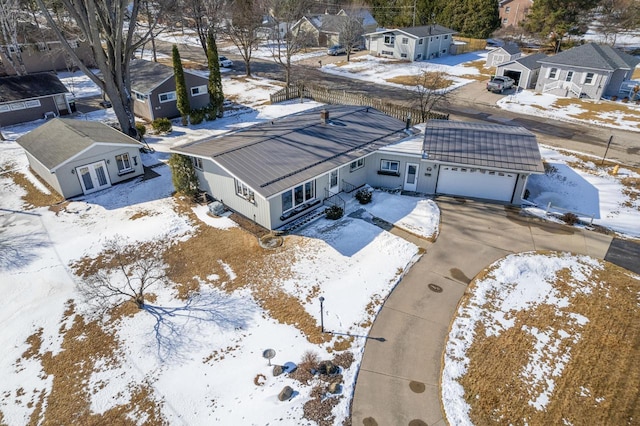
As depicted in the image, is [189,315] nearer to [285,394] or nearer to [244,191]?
Result: [285,394]

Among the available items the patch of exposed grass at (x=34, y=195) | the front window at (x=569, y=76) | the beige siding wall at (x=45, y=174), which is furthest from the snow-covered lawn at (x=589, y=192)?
the patch of exposed grass at (x=34, y=195)

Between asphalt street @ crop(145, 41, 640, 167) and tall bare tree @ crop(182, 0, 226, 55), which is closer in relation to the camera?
asphalt street @ crop(145, 41, 640, 167)

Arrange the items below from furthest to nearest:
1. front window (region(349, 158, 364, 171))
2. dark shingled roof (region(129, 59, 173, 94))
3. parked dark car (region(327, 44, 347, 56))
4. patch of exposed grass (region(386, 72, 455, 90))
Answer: parked dark car (region(327, 44, 347, 56)) < patch of exposed grass (region(386, 72, 455, 90)) < dark shingled roof (region(129, 59, 173, 94)) < front window (region(349, 158, 364, 171))

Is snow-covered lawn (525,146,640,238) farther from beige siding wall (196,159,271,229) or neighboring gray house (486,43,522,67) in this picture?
neighboring gray house (486,43,522,67)

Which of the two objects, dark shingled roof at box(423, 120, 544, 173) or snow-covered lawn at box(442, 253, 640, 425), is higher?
dark shingled roof at box(423, 120, 544, 173)

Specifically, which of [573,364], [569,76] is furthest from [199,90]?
[569,76]

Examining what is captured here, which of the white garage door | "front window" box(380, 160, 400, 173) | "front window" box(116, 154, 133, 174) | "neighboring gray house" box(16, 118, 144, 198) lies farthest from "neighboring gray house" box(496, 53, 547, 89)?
"front window" box(116, 154, 133, 174)

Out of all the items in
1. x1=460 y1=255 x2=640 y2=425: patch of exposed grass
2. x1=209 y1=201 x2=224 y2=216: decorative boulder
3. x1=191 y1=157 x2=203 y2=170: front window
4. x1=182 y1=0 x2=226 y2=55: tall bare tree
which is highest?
x1=182 y1=0 x2=226 y2=55: tall bare tree

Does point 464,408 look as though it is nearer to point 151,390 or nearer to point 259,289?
point 259,289
